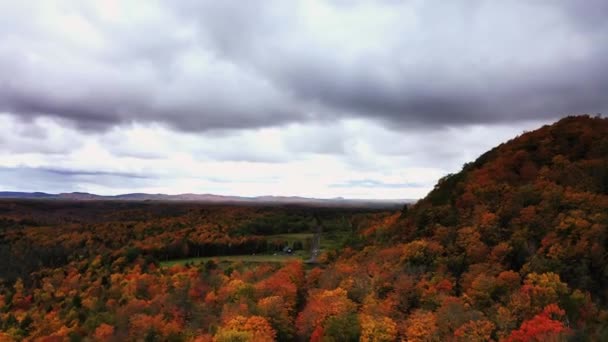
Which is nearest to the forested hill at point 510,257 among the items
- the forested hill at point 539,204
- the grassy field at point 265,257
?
the forested hill at point 539,204

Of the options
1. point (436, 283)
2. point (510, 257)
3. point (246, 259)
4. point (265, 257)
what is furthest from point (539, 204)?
point (246, 259)

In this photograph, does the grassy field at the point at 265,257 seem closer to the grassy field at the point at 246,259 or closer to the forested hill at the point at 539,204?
the grassy field at the point at 246,259

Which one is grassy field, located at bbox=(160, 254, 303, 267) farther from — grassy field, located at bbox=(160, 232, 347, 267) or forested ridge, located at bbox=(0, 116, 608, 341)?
forested ridge, located at bbox=(0, 116, 608, 341)

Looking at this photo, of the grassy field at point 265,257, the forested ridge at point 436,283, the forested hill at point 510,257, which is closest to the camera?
the forested hill at point 510,257

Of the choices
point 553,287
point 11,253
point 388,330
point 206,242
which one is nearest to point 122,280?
point 206,242

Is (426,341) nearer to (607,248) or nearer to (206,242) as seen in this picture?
(607,248)

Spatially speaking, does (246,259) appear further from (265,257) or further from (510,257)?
(510,257)

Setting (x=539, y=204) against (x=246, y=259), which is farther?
(x=246, y=259)

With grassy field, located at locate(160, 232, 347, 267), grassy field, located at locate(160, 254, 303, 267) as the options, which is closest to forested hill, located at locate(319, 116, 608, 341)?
grassy field, located at locate(160, 254, 303, 267)
